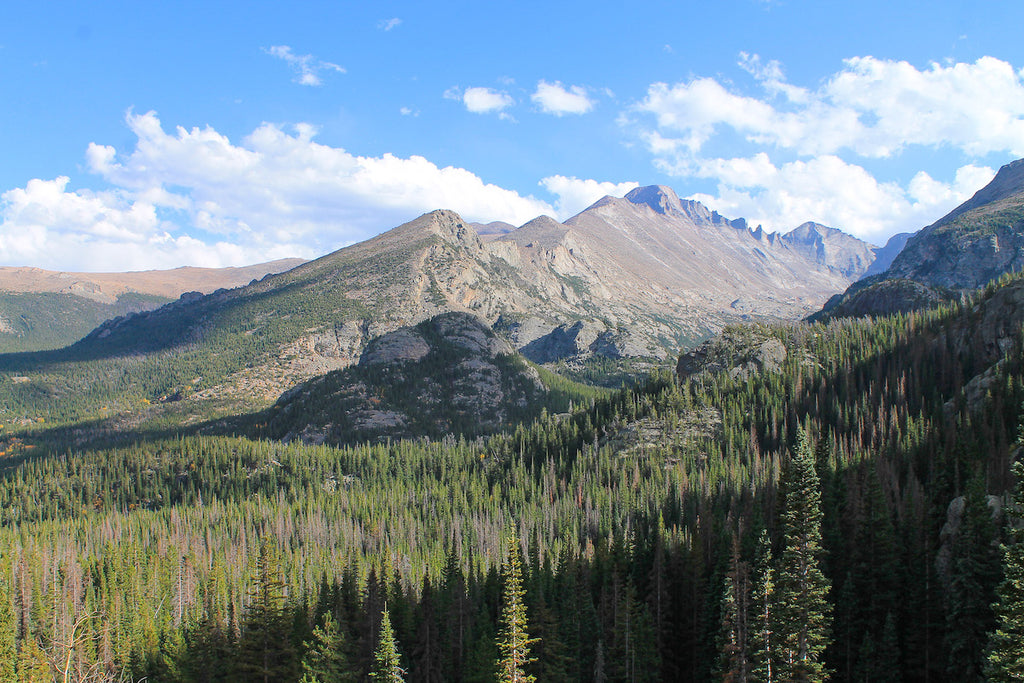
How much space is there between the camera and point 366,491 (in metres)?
192

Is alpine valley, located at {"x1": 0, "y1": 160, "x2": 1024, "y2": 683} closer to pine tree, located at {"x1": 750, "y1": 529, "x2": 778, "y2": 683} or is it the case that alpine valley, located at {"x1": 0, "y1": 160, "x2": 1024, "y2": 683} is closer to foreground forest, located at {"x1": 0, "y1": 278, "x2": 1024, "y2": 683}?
pine tree, located at {"x1": 750, "y1": 529, "x2": 778, "y2": 683}

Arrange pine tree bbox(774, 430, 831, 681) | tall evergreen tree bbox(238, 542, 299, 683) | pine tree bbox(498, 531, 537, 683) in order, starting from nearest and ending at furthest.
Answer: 1. pine tree bbox(774, 430, 831, 681)
2. pine tree bbox(498, 531, 537, 683)
3. tall evergreen tree bbox(238, 542, 299, 683)

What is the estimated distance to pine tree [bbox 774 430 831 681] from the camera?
4209 centimetres

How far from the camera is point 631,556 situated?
85812mm

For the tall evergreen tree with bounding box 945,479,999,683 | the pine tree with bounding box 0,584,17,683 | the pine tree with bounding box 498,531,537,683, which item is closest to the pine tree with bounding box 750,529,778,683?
the pine tree with bounding box 498,531,537,683

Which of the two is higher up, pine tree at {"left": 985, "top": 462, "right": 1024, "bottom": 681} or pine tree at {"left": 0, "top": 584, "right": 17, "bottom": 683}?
pine tree at {"left": 985, "top": 462, "right": 1024, "bottom": 681}

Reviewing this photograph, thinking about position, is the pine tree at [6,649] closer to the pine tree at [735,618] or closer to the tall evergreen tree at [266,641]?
the tall evergreen tree at [266,641]

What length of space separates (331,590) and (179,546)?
6169 cm

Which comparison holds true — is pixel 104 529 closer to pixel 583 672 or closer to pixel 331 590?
pixel 331 590

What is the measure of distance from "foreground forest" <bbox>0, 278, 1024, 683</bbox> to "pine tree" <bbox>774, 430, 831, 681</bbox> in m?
0.15

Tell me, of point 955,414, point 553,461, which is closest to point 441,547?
point 553,461

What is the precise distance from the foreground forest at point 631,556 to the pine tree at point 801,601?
0.15 metres

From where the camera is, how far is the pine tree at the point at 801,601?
42.1m

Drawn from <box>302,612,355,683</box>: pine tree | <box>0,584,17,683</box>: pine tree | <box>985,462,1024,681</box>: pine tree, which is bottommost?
<box>0,584,17,683</box>: pine tree
